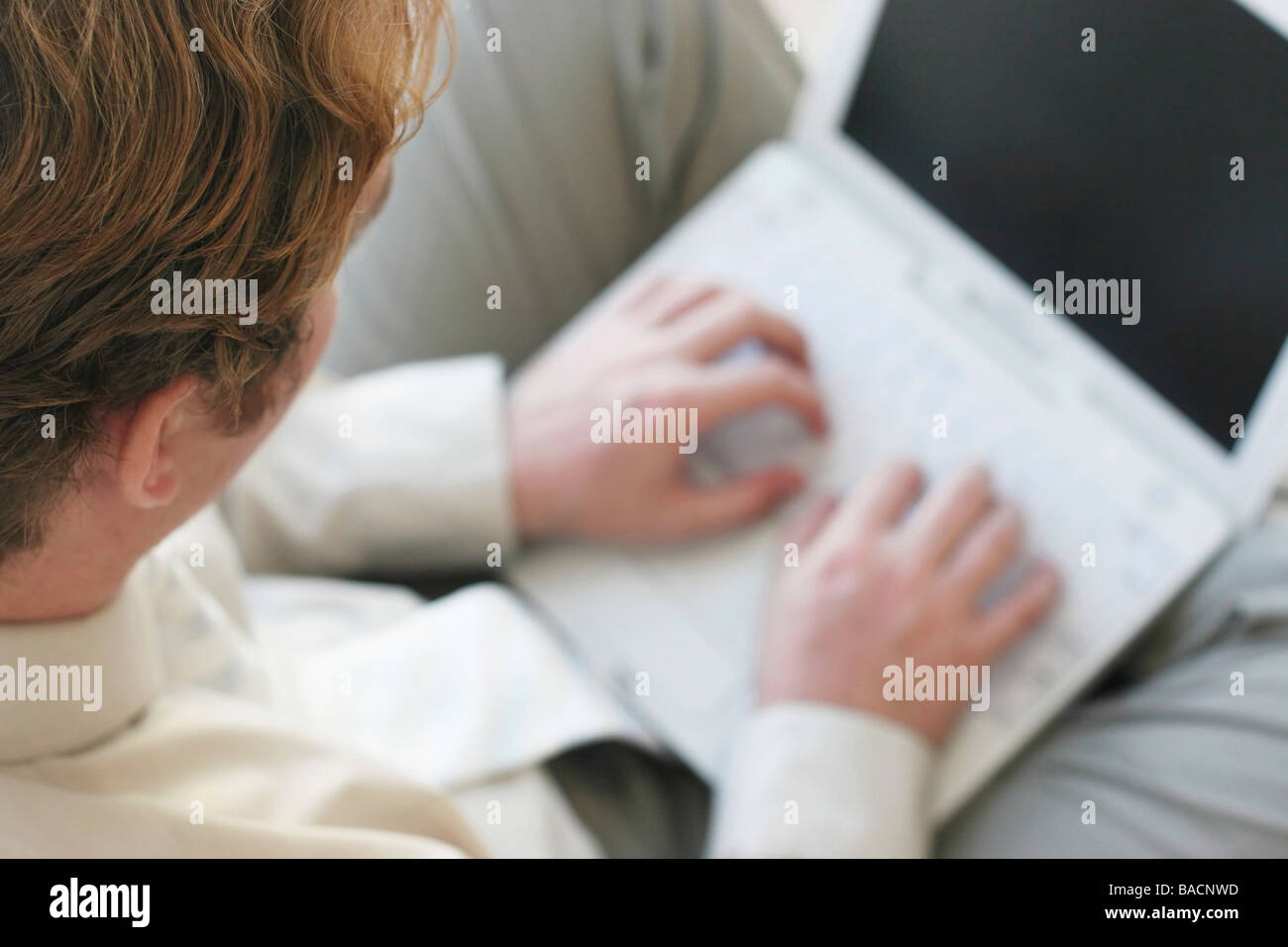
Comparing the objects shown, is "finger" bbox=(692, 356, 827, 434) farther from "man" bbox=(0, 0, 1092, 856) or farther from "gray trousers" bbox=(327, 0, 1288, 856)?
"gray trousers" bbox=(327, 0, 1288, 856)

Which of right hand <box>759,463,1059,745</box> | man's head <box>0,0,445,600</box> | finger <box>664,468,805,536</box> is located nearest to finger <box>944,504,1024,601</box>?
right hand <box>759,463,1059,745</box>

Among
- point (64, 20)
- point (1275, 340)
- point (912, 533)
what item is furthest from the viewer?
Result: point (912, 533)

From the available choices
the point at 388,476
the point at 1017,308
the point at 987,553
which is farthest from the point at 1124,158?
the point at 388,476

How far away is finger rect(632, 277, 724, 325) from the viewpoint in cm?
72

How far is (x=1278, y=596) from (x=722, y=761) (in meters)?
0.31

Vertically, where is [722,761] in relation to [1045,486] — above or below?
below

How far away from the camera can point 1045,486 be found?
0.63m

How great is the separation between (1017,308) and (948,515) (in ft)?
0.44

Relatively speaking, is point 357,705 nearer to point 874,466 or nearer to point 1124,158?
point 874,466

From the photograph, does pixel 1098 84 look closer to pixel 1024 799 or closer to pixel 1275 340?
pixel 1275 340

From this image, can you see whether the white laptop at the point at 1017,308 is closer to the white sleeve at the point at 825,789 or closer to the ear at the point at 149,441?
the white sleeve at the point at 825,789

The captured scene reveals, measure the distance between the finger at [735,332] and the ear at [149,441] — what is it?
368 mm

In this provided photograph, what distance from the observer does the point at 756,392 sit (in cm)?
66
